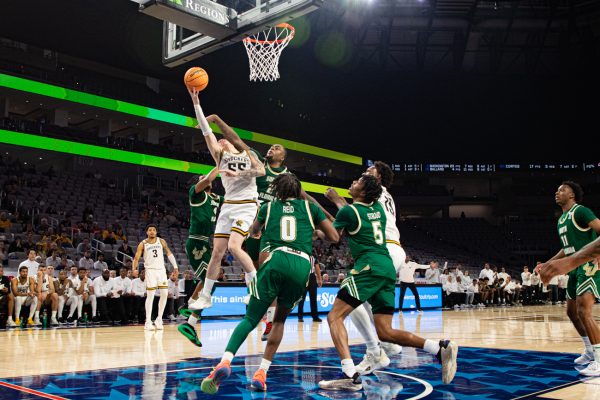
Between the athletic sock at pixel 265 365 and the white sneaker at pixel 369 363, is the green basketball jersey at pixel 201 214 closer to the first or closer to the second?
the white sneaker at pixel 369 363

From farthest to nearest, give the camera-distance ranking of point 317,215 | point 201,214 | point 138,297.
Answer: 1. point 138,297
2. point 201,214
3. point 317,215

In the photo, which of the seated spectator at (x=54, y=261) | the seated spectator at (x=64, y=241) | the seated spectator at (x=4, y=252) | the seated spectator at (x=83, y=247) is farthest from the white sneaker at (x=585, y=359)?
the seated spectator at (x=64, y=241)

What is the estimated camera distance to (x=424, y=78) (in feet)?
122

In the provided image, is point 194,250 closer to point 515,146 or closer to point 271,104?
point 271,104

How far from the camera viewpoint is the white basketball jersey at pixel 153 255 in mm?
11234

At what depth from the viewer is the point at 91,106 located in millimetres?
28094

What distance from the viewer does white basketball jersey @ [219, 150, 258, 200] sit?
6.56 metres

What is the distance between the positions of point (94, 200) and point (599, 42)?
30664 millimetres

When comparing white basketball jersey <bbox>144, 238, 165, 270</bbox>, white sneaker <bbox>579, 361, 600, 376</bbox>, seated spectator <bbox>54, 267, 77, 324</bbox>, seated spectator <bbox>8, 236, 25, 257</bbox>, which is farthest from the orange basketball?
seated spectator <bbox>8, 236, 25, 257</bbox>

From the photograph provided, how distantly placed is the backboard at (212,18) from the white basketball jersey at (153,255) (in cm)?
359

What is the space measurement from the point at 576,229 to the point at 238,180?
12.5ft

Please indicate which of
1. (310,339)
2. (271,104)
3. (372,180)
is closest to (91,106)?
(271,104)

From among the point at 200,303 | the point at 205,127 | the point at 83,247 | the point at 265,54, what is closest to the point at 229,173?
the point at 205,127

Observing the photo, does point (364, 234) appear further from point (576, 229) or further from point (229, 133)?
point (576, 229)
